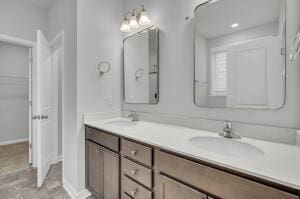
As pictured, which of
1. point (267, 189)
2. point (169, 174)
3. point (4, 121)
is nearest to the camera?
point (267, 189)

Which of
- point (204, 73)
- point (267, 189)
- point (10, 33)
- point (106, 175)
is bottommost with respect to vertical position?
point (106, 175)

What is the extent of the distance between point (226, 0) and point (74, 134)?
2.02 meters

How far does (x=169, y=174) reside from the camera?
93 cm

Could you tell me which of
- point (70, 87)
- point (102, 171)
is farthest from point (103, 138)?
point (70, 87)

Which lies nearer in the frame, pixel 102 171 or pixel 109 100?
pixel 102 171

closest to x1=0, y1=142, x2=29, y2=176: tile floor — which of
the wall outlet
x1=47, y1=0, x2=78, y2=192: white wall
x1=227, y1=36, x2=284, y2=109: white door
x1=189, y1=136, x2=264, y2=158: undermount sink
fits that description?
x1=47, y1=0, x2=78, y2=192: white wall

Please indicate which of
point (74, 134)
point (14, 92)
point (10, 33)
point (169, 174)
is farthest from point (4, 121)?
point (169, 174)

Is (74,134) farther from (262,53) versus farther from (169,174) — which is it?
(262,53)

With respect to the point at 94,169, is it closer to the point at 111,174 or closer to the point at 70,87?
the point at 111,174

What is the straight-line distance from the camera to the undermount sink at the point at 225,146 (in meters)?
0.98

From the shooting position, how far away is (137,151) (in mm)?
1126

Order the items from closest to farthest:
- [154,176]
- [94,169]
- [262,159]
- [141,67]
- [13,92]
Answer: [262,159], [154,176], [94,169], [141,67], [13,92]

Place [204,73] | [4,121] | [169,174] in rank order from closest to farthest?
[169,174]
[204,73]
[4,121]

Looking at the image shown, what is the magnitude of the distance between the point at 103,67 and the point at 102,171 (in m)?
1.23
